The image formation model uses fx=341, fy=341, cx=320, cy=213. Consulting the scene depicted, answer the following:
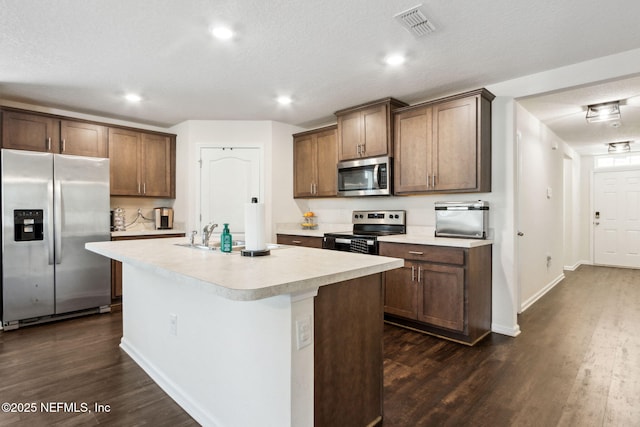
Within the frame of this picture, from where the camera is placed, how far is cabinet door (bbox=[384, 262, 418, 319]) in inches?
124

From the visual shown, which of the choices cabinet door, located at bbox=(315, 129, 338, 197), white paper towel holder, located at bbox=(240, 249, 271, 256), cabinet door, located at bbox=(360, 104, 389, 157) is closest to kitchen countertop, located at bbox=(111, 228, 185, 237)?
cabinet door, located at bbox=(315, 129, 338, 197)

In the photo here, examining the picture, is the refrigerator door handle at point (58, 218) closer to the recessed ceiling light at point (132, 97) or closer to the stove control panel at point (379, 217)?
the recessed ceiling light at point (132, 97)

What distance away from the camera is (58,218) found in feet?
11.6

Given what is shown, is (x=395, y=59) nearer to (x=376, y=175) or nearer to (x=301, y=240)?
(x=376, y=175)

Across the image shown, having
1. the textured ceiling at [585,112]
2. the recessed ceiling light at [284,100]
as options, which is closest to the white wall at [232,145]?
the recessed ceiling light at [284,100]

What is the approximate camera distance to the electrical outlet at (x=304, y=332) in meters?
1.34

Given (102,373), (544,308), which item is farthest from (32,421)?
(544,308)

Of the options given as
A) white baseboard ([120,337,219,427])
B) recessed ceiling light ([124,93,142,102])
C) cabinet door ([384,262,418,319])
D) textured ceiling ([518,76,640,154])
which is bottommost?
white baseboard ([120,337,219,427])

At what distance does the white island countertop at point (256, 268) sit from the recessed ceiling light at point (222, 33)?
146 centimetres

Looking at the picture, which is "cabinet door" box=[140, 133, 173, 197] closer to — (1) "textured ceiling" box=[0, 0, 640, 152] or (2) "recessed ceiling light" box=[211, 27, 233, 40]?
(1) "textured ceiling" box=[0, 0, 640, 152]

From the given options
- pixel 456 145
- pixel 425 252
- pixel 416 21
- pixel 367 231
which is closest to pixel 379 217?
pixel 367 231

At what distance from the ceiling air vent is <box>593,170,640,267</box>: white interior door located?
636cm

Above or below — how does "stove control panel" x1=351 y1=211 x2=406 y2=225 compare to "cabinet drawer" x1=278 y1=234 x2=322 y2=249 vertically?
above

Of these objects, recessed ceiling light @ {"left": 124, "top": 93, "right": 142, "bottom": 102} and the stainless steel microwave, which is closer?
recessed ceiling light @ {"left": 124, "top": 93, "right": 142, "bottom": 102}
